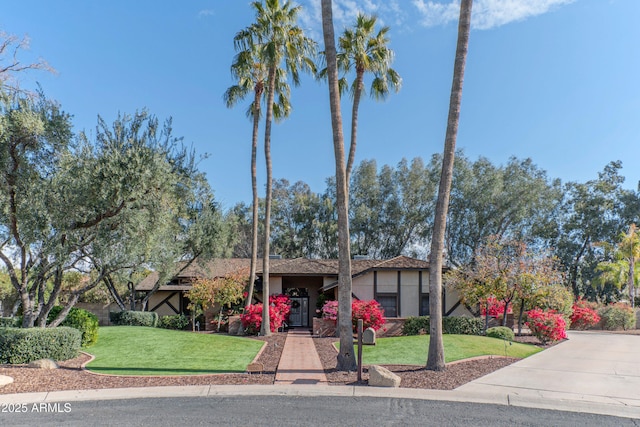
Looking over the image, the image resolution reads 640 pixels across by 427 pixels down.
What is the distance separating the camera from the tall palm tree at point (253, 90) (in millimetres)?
21000

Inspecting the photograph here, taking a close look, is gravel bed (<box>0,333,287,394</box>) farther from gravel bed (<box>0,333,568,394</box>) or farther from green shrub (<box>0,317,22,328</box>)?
green shrub (<box>0,317,22,328</box>)

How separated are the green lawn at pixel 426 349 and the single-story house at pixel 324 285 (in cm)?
689

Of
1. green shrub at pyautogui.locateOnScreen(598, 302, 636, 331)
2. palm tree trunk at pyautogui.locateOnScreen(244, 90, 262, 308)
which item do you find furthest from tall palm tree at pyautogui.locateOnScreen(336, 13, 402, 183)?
green shrub at pyautogui.locateOnScreen(598, 302, 636, 331)

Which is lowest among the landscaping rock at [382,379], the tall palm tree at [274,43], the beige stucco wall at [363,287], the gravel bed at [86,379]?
the gravel bed at [86,379]

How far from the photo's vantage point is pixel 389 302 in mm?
24922

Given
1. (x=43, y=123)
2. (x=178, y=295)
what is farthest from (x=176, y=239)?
(x=43, y=123)

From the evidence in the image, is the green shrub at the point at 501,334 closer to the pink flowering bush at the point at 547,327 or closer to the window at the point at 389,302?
the pink flowering bush at the point at 547,327

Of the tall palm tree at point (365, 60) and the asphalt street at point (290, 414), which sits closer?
the asphalt street at point (290, 414)

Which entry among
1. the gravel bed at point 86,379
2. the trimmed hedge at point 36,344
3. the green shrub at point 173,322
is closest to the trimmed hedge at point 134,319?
the green shrub at point 173,322

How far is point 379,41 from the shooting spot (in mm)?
19547

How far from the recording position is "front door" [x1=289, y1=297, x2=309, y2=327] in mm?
28484

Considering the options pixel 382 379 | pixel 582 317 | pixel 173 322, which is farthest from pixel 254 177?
pixel 582 317

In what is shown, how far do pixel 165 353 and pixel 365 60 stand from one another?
13.7m

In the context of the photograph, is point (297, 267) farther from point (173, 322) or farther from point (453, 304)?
point (453, 304)
